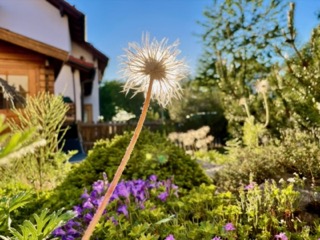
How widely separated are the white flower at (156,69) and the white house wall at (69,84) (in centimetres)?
→ 1458

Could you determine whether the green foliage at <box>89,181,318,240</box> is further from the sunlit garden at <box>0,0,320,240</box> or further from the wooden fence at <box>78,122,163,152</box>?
the wooden fence at <box>78,122,163,152</box>

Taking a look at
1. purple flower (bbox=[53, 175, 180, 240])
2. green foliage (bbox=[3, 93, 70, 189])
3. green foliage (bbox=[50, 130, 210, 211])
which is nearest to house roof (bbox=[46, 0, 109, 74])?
green foliage (bbox=[3, 93, 70, 189])

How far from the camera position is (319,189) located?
265 centimetres

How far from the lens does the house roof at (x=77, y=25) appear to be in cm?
1586

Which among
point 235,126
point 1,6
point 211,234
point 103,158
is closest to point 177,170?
point 103,158

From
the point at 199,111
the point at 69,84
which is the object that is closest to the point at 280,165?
the point at 69,84

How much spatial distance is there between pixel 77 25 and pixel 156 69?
16.9 m

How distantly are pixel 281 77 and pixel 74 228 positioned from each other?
325 cm

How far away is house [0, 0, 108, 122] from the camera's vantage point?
30.1 feet

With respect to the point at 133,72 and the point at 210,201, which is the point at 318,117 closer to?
the point at 210,201

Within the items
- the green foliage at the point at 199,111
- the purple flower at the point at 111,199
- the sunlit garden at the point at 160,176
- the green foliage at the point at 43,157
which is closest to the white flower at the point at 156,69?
the sunlit garden at the point at 160,176

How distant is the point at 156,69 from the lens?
1.22 metres

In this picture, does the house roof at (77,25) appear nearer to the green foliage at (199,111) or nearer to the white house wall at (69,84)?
the white house wall at (69,84)

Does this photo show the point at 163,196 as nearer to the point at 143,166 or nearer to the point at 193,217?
the point at 193,217
